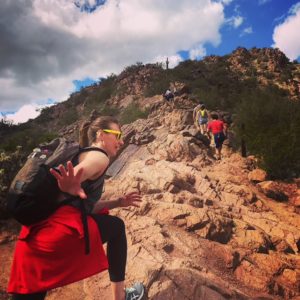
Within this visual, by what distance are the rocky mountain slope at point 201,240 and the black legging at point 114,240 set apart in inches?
34.3

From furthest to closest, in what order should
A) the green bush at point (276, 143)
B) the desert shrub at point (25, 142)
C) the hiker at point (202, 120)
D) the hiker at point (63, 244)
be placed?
the hiker at point (202, 120)
the desert shrub at point (25, 142)
the green bush at point (276, 143)
the hiker at point (63, 244)

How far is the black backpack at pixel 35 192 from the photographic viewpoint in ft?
6.09

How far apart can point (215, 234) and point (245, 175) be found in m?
4.98

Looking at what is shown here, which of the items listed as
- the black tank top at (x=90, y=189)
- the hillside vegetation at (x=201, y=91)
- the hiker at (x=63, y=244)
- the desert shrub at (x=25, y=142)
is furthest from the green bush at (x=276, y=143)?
the hiker at (x=63, y=244)

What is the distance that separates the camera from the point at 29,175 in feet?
6.20

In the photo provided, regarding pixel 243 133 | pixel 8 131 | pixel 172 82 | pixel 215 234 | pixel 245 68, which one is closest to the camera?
pixel 215 234

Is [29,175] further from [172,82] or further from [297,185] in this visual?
[172,82]

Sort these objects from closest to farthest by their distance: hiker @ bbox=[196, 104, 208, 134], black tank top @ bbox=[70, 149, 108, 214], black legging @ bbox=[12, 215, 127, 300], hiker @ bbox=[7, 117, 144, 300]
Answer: hiker @ bbox=[7, 117, 144, 300] → black tank top @ bbox=[70, 149, 108, 214] → black legging @ bbox=[12, 215, 127, 300] → hiker @ bbox=[196, 104, 208, 134]

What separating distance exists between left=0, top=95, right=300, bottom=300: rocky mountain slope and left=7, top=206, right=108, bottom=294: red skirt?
1.37m

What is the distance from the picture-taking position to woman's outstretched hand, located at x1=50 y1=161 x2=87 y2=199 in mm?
1836

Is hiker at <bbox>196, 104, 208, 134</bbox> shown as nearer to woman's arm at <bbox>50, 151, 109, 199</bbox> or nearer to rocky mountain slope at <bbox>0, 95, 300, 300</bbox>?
rocky mountain slope at <bbox>0, 95, 300, 300</bbox>

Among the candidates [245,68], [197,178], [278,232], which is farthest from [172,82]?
[278,232]

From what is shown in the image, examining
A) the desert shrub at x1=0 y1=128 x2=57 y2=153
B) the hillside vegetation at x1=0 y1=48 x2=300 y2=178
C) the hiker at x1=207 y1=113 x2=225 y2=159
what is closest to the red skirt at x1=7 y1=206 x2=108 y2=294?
the desert shrub at x1=0 y1=128 x2=57 y2=153

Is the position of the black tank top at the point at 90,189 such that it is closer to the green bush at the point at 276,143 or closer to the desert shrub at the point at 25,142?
the desert shrub at the point at 25,142
